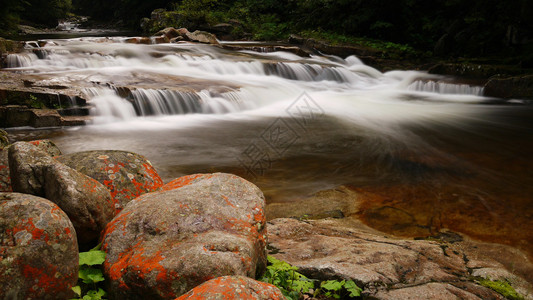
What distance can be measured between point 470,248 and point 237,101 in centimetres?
785

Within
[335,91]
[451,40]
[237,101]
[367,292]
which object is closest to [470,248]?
[367,292]

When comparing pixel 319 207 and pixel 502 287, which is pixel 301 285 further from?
pixel 319 207

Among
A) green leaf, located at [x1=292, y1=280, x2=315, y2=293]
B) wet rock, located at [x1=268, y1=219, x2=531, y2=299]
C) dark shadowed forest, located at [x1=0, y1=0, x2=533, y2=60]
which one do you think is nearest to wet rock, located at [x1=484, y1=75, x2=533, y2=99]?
dark shadowed forest, located at [x1=0, y1=0, x2=533, y2=60]

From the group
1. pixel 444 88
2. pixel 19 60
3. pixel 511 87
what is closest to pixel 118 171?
pixel 19 60

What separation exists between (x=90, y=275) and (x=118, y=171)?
43.4 inches

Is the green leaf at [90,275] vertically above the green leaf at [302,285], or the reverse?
the green leaf at [90,275]

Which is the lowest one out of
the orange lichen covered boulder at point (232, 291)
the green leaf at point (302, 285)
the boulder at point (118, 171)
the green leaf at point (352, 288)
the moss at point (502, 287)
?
the moss at point (502, 287)

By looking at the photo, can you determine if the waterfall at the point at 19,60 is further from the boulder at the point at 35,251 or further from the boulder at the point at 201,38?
the boulder at the point at 35,251

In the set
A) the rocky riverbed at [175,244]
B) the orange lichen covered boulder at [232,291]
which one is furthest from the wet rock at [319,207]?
the orange lichen covered boulder at [232,291]

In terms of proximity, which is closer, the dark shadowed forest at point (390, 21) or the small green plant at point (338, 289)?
the small green plant at point (338, 289)

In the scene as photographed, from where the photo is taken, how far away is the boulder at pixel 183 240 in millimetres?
2193

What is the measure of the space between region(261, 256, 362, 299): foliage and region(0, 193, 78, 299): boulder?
4.22ft

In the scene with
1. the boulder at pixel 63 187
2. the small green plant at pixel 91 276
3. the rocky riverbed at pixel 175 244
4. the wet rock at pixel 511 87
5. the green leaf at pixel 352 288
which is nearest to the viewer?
the rocky riverbed at pixel 175 244

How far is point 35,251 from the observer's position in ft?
6.80
